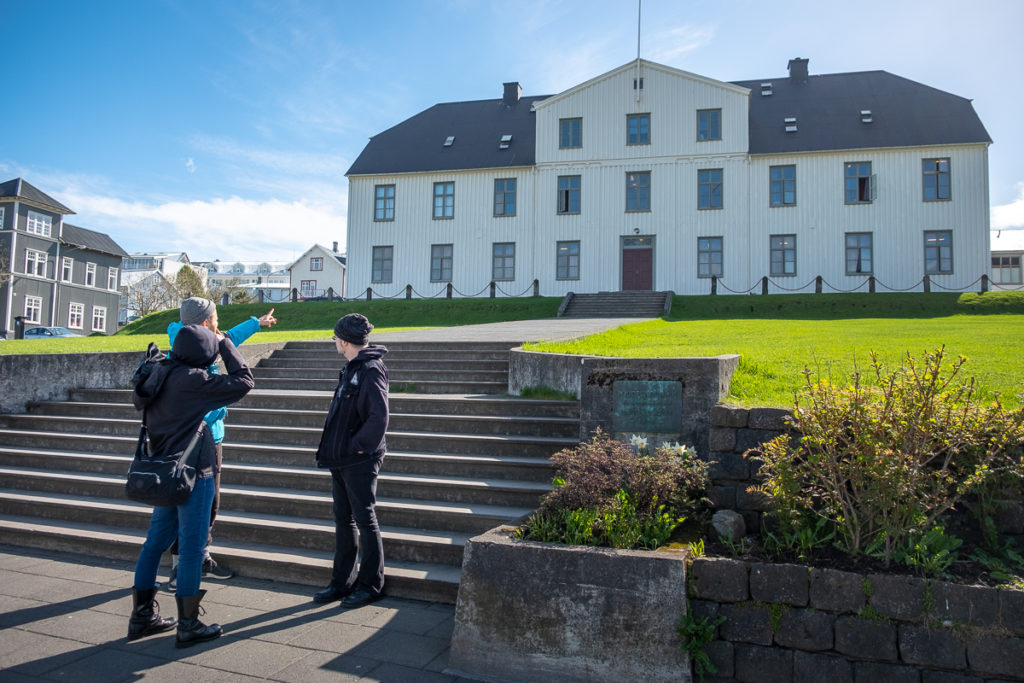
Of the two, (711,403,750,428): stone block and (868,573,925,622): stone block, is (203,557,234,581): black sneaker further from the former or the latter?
(868,573,925,622): stone block

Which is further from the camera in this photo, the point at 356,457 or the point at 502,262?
the point at 502,262

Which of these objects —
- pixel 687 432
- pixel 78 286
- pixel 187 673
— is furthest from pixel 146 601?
pixel 78 286

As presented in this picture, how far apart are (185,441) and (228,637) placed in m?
1.30

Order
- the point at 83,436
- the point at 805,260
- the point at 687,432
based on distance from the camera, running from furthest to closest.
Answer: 1. the point at 805,260
2. the point at 83,436
3. the point at 687,432

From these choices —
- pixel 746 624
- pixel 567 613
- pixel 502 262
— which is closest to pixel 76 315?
pixel 502 262

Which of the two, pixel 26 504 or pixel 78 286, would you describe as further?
pixel 78 286

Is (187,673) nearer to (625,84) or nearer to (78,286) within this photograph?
(625,84)

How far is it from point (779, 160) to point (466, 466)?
27.4 meters

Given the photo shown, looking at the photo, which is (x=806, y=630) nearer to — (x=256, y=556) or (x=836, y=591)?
(x=836, y=591)

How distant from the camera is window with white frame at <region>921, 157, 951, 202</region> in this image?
2823 centimetres

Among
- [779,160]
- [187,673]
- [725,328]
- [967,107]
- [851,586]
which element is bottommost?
[187,673]

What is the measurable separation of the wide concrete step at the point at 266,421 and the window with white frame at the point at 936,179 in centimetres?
2778

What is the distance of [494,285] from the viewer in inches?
1239

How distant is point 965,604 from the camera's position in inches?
140
